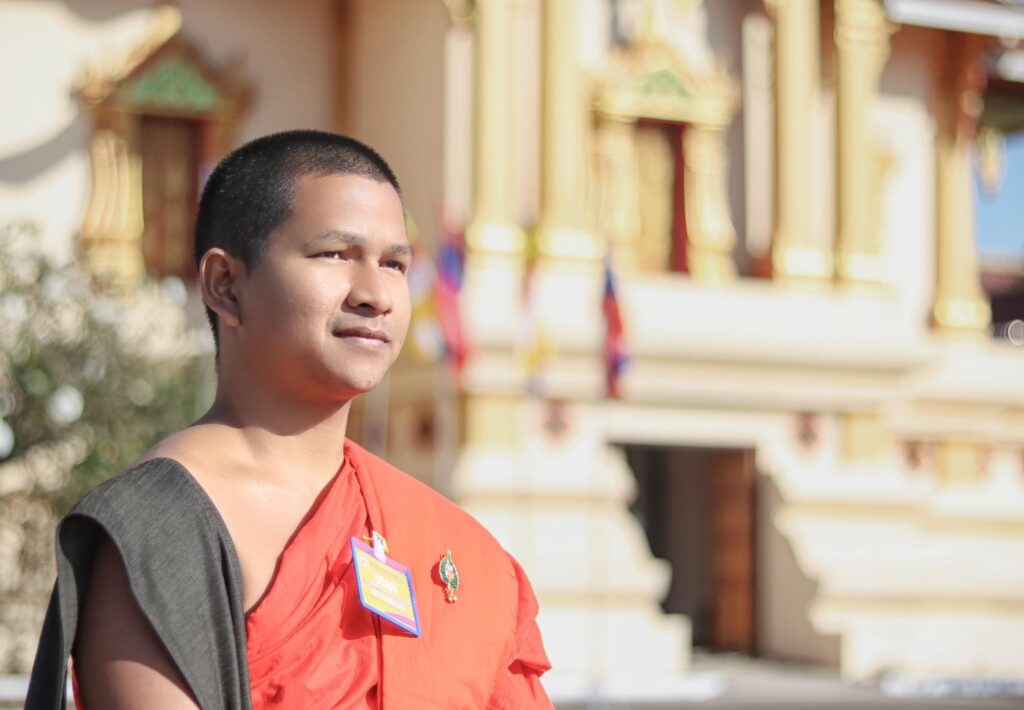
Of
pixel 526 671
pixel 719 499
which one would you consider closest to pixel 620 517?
pixel 719 499

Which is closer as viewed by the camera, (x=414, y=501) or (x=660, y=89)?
(x=414, y=501)

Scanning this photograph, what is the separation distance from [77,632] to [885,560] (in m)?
14.4

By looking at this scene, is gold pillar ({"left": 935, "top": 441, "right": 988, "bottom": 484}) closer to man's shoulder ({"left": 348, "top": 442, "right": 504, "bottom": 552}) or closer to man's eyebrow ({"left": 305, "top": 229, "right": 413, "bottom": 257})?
man's shoulder ({"left": 348, "top": 442, "right": 504, "bottom": 552})

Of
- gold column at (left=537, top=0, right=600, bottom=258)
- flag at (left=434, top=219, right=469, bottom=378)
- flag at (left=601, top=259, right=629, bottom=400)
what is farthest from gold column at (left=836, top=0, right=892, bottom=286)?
flag at (left=434, top=219, right=469, bottom=378)

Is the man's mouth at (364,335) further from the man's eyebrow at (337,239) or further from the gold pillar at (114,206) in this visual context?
the gold pillar at (114,206)

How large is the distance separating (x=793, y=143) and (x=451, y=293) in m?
4.37

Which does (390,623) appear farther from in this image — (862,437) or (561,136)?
(862,437)

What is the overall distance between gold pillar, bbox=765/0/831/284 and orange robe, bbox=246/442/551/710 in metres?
14.2

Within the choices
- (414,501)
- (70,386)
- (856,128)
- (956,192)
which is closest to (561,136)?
(856,128)

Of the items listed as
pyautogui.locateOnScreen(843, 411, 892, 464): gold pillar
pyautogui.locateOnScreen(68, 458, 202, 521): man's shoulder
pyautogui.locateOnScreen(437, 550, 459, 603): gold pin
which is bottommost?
pyautogui.locateOnScreen(843, 411, 892, 464): gold pillar

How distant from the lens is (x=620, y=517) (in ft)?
47.9

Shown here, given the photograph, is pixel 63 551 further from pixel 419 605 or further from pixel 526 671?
pixel 526 671

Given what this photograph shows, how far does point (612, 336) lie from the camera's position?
14164 millimetres

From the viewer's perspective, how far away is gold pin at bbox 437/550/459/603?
2242 mm
